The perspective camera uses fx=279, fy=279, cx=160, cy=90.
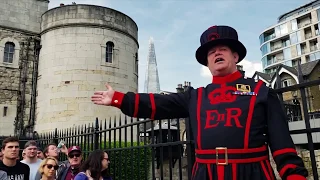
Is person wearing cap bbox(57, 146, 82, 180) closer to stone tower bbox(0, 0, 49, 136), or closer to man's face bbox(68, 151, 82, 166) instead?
man's face bbox(68, 151, 82, 166)

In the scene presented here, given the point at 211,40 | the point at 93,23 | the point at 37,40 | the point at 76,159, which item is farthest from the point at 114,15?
the point at 211,40

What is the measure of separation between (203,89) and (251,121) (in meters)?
0.50

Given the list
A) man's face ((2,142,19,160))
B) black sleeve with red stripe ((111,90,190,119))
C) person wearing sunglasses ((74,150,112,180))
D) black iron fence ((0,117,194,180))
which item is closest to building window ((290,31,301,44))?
black iron fence ((0,117,194,180))

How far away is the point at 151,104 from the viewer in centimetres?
240

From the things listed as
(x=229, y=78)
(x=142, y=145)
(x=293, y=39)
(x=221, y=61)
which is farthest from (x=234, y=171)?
(x=293, y=39)

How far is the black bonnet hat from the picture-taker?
88.2 inches

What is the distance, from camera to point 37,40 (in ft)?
63.0

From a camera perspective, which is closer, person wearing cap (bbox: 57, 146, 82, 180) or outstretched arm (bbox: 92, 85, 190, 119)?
outstretched arm (bbox: 92, 85, 190, 119)

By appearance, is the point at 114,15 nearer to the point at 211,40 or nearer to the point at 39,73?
the point at 39,73

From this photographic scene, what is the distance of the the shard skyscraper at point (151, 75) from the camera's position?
76.1m

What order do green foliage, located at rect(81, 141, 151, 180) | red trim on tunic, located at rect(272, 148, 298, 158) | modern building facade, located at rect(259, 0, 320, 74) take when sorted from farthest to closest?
1. modern building facade, located at rect(259, 0, 320, 74)
2. green foliage, located at rect(81, 141, 151, 180)
3. red trim on tunic, located at rect(272, 148, 298, 158)

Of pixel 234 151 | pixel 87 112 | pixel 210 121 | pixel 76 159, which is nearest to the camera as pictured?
pixel 234 151

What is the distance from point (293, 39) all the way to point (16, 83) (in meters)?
46.2

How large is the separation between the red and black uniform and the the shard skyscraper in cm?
7234
